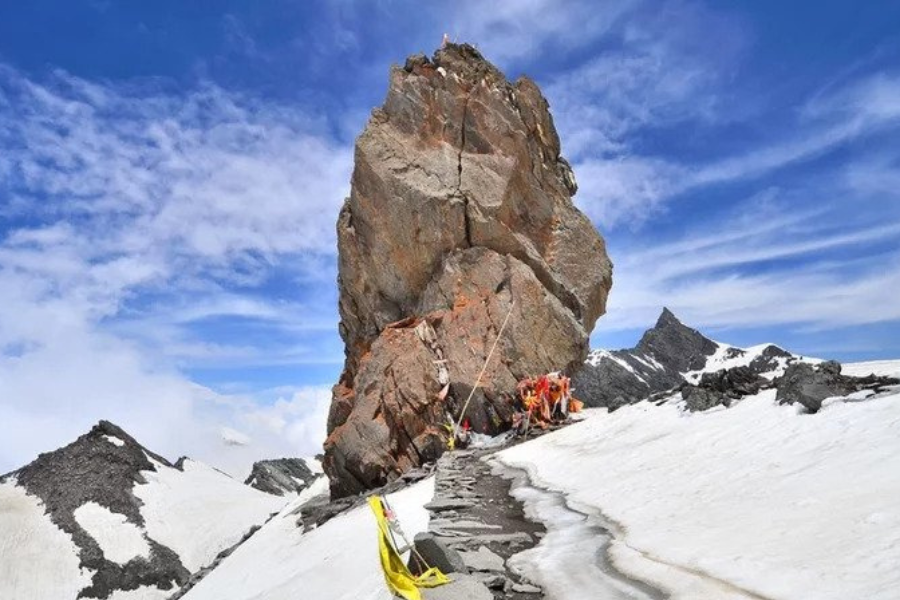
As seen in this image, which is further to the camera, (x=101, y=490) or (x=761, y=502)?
(x=101, y=490)

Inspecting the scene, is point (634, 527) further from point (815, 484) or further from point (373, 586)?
point (373, 586)

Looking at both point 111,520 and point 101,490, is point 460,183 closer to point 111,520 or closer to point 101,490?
point 111,520

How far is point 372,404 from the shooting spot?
2909 centimetres

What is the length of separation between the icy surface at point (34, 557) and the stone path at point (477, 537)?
47.9 m

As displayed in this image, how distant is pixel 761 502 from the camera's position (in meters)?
7.83

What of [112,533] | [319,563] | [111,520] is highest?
[111,520]

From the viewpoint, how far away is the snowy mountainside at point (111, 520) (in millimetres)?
49938

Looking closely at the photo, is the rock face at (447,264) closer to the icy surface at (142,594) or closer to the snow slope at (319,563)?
the snow slope at (319,563)

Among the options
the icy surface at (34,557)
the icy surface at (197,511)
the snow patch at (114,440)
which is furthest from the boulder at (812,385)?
the snow patch at (114,440)

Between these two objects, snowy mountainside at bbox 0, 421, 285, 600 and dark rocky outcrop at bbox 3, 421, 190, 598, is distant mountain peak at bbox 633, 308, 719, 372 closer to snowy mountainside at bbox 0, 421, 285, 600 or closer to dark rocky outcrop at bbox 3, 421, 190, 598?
snowy mountainside at bbox 0, 421, 285, 600

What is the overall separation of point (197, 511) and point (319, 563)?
59.1 metres

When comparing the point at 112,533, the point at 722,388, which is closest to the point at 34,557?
the point at 112,533

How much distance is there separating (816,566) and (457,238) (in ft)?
95.1

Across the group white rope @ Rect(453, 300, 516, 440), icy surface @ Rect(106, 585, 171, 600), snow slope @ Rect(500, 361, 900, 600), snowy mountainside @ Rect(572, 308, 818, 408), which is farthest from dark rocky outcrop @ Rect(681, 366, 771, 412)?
snowy mountainside @ Rect(572, 308, 818, 408)
